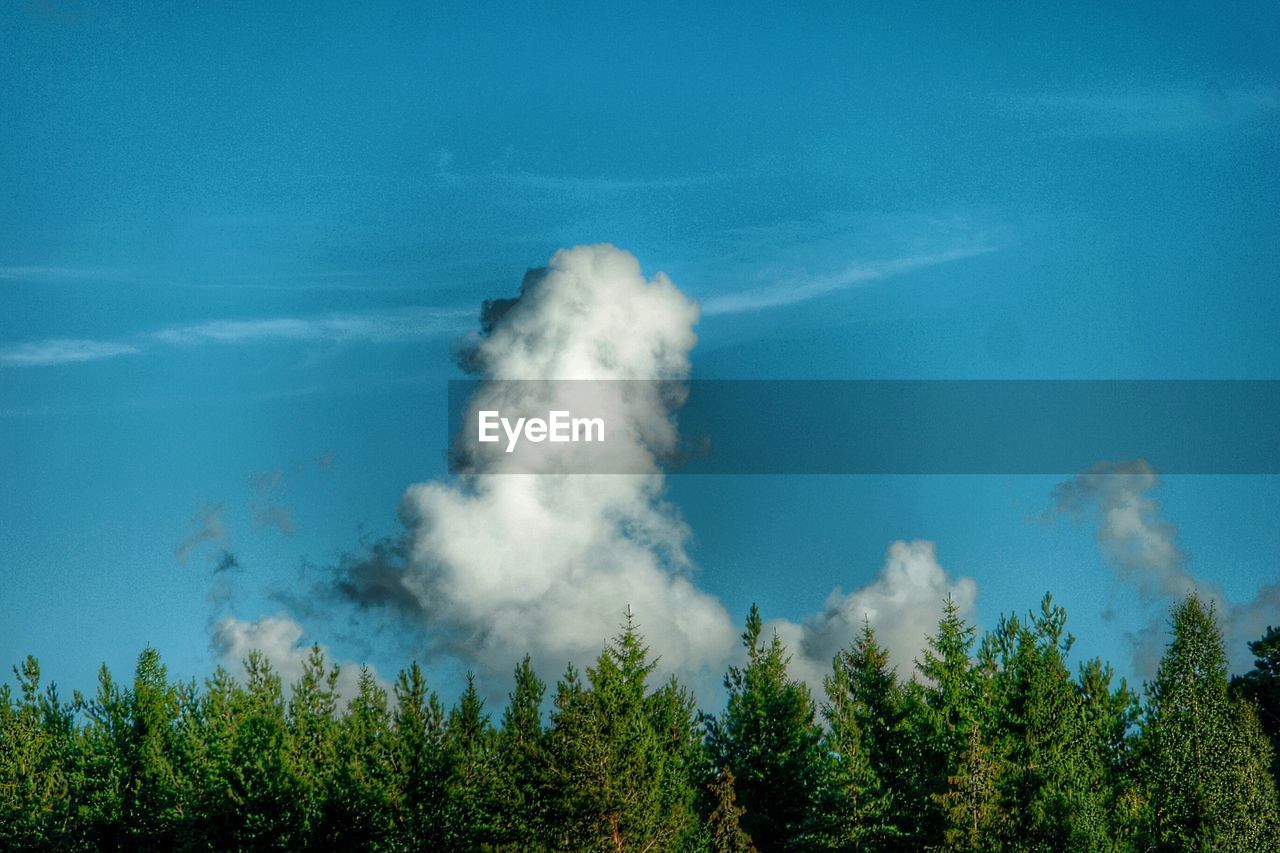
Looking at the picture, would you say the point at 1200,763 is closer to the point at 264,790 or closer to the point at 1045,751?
the point at 1045,751

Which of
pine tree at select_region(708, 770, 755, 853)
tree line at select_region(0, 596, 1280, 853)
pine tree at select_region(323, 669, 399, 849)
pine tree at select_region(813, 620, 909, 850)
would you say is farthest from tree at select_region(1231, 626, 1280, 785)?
pine tree at select_region(323, 669, 399, 849)

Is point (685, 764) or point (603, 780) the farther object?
point (685, 764)

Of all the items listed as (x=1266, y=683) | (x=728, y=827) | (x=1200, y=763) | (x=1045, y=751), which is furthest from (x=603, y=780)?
(x=1266, y=683)

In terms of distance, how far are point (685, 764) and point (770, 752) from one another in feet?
17.6

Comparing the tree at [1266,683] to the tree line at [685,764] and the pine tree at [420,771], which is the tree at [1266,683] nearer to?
the tree line at [685,764]

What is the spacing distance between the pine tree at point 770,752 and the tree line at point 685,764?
119 mm

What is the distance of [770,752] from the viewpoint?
69438mm

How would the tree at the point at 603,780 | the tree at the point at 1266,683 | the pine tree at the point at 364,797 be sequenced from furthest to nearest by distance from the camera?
the tree at the point at 1266,683, the pine tree at the point at 364,797, the tree at the point at 603,780

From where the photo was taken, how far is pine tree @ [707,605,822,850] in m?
67.8

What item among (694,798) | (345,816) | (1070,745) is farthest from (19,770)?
(1070,745)

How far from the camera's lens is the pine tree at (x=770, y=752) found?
6781 cm

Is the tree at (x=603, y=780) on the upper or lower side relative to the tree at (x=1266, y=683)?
lower

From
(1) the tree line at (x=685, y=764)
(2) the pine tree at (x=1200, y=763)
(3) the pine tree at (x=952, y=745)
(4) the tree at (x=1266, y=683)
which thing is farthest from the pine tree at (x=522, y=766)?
(4) the tree at (x=1266, y=683)

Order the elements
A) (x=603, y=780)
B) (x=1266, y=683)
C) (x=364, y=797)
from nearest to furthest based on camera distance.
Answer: (x=603, y=780) < (x=364, y=797) < (x=1266, y=683)
